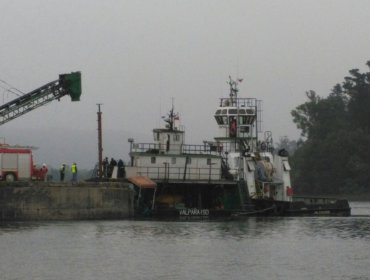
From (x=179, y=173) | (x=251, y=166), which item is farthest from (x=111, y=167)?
(x=251, y=166)

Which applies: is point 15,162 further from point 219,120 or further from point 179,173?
point 219,120

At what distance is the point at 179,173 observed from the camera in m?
76.0

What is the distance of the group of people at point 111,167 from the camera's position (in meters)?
75.0

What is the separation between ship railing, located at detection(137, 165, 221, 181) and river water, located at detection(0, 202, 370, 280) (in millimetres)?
5802

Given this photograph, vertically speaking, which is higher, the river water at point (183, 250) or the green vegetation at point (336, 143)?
the green vegetation at point (336, 143)

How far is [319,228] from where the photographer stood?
223 feet

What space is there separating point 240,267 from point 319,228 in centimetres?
2288

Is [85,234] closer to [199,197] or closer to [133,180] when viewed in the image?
[133,180]

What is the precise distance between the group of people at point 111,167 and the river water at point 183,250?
248 inches

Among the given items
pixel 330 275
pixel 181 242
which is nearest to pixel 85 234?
pixel 181 242

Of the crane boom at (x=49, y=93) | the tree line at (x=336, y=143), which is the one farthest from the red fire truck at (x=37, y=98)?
the tree line at (x=336, y=143)

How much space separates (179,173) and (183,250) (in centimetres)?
2410

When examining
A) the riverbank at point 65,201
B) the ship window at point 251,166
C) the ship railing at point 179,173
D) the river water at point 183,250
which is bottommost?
the river water at point 183,250

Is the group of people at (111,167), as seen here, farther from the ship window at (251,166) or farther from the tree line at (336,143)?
the tree line at (336,143)
